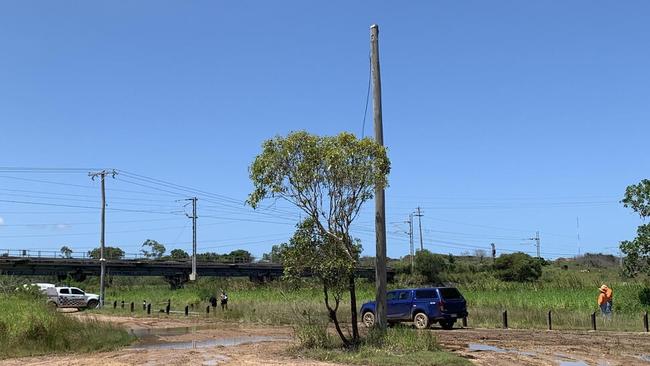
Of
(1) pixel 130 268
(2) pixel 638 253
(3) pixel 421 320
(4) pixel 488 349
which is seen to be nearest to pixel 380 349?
(4) pixel 488 349

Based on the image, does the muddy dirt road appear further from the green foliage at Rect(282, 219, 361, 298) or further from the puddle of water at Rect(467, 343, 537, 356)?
the green foliage at Rect(282, 219, 361, 298)

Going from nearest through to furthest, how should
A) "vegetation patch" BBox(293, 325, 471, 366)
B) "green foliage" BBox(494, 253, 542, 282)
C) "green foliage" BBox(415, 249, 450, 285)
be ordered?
"vegetation patch" BBox(293, 325, 471, 366) < "green foliage" BBox(494, 253, 542, 282) < "green foliage" BBox(415, 249, 450, 285)

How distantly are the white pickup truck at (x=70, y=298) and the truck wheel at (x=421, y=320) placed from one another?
31.1 meters

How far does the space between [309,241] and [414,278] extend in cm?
8159

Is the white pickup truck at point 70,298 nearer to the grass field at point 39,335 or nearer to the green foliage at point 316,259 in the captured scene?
the grass field at point 39,335

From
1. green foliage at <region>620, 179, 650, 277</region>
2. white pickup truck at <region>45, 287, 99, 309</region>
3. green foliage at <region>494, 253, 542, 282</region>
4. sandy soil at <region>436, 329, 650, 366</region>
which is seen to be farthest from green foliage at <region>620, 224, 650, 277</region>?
green foliage at <region>494, 253, 542, 282</region>

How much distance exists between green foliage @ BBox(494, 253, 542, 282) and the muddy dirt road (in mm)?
72909

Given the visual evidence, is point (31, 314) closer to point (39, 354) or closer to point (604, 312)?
point (39, 354)

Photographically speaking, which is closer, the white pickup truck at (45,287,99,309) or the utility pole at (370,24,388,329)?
the utility pole at (370,24,388,329)

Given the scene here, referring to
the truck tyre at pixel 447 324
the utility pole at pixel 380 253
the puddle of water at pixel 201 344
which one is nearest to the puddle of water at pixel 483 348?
the utility pole at pixel 380 253

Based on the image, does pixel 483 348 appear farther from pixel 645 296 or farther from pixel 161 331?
pixel 645 296

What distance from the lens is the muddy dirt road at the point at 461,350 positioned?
16531mm

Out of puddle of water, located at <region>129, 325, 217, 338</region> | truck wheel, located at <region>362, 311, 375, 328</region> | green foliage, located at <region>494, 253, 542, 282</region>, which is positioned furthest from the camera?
green foliage, located at <region>494, 253, 542, 282</region>

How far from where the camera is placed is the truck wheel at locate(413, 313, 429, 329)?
28.5 metres
